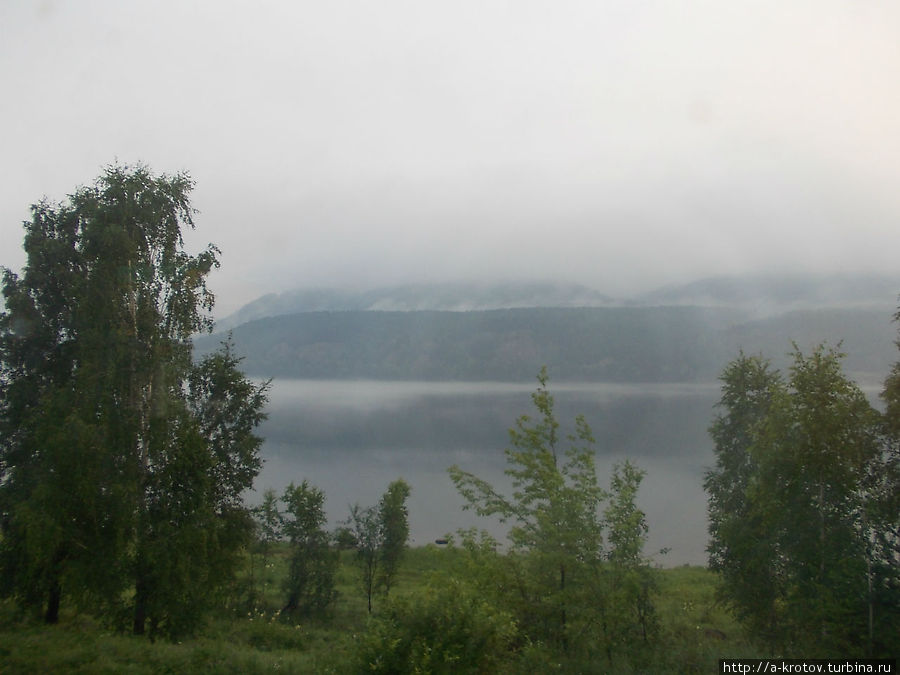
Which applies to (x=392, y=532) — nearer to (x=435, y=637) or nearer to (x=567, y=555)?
(x=567, y=555)

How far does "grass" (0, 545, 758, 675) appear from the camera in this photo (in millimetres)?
9922

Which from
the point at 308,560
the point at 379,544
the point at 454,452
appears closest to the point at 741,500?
the point at 379,544

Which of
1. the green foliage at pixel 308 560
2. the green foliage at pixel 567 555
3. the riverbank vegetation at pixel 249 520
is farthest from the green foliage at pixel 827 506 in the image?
the green foliage at pixel 308 560

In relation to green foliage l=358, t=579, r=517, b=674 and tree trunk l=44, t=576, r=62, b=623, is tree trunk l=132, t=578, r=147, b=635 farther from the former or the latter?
green foliage l=358, t=579, r=517, b=674

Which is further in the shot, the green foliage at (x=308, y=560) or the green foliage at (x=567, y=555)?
the green foliage at (x=308, y=560)

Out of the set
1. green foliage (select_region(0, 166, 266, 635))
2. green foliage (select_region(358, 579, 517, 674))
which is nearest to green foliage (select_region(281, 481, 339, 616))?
green foliage (select_region(0, 166, 266, 635))

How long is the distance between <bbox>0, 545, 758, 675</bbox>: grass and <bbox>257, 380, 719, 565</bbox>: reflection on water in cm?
1079

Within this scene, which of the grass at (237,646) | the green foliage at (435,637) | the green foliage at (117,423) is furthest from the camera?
the green foliage at (117,423)

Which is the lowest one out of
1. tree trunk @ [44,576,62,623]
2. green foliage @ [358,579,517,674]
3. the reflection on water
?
the reflection on water

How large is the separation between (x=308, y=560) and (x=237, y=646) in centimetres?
924

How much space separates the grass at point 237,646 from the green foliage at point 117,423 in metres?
1.33

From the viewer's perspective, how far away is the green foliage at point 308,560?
2373 cm

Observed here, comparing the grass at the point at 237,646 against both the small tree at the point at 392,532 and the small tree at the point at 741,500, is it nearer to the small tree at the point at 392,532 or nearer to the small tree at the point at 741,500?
the small tree at the point at 741,500

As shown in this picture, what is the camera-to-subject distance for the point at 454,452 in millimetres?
96062
